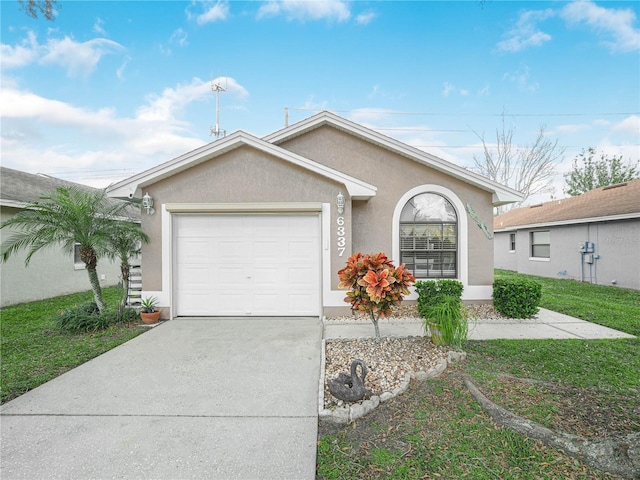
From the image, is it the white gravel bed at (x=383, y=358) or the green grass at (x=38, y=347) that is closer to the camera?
the white gravel bed at (x=383, y=358)

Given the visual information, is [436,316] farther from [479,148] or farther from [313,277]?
[479,148]

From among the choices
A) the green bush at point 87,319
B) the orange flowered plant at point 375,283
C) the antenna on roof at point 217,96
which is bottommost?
the green bush at point 87,319

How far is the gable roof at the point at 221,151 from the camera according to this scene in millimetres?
6902

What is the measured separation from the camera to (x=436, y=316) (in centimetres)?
484

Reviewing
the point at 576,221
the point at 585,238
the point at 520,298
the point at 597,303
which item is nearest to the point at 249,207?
the point at 520,298

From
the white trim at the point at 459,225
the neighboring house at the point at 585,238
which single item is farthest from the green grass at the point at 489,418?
the neighboring house at the point at 585,238

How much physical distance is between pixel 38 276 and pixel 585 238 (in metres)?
20.6

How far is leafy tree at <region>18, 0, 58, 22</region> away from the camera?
3.19 metres

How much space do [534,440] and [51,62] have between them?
1222cm

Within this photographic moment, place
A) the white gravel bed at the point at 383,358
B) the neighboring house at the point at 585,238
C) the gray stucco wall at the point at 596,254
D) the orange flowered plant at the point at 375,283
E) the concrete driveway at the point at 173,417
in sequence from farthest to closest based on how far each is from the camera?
the neighboring house at the point at 585,238 → the gray stucco wall at the point at 596,254 → the orange flowered plant at the point at 375,283 → the white gravel bed at the point at 383,358 → the concrete driveway at the point at 173,417

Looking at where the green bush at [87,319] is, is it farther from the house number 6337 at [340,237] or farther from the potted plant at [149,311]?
the house number 6337 at [340,237]

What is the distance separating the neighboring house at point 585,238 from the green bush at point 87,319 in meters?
16.3

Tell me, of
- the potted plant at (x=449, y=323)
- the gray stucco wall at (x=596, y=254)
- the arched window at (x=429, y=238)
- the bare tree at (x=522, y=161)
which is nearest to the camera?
the potted plant at (x=449, y=323)

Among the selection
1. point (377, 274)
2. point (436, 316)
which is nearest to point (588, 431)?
point (436, 316)
